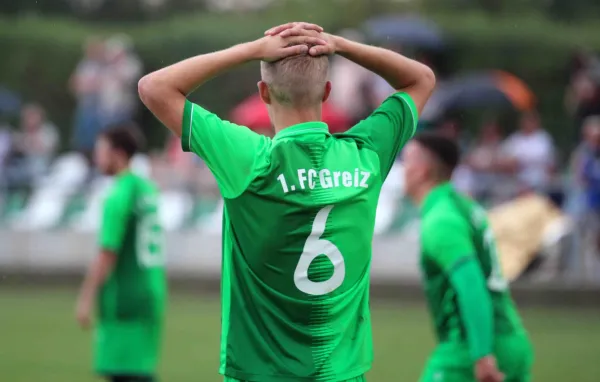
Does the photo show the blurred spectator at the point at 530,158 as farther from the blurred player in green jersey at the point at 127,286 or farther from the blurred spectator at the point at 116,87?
the blurred player in green jersey at the point at 127,286

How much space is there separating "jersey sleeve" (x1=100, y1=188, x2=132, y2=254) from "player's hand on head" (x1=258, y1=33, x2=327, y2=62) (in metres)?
4.80

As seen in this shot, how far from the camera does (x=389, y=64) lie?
4.57 m

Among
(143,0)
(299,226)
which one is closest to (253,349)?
(299,226)

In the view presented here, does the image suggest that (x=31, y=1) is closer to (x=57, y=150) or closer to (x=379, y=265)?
(x=57, y=150)

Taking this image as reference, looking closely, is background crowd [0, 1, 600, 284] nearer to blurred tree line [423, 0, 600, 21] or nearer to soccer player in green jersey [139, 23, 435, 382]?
blurred tree line [423, 0, 600, 21]

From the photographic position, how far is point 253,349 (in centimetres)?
423

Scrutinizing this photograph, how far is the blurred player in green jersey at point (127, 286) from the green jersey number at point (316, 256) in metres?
4.62

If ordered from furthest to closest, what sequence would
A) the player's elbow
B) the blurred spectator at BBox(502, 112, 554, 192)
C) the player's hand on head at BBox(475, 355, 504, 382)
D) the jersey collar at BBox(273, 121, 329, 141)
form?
the blurred spectator at BBox(502, 112, 554, 192) < the player's hand on head at BBox(475, 355, 504, 382) < the player's elbow < the jersey collar at BBox(273, 121, 329, 141)

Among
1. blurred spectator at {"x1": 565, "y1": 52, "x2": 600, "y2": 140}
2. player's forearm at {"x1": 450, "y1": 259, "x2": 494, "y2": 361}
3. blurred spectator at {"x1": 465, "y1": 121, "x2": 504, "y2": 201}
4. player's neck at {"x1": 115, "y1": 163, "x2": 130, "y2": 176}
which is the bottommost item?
player's forearm at {"x1": 450, "y1": 259, "x2": 494, "y2": 361}

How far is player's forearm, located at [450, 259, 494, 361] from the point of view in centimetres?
596

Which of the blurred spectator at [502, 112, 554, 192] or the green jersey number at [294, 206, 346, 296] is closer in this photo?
the green jersey number at [294, 206, 346, 296]

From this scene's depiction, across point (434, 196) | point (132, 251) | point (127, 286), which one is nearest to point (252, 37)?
point (132, 251)

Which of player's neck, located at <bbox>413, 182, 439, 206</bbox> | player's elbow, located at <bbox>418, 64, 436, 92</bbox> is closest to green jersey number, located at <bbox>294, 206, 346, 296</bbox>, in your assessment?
player's elbow, located at <bbox>418, 64, 436, 92</bbox>

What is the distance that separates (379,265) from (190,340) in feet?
13.9
